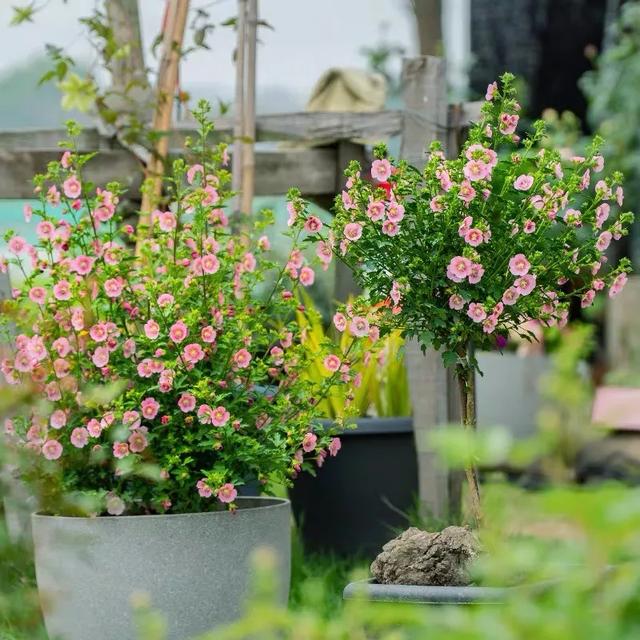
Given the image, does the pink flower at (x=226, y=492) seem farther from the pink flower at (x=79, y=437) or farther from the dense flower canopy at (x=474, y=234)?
the dense flower canopy at (x=474, y=234)

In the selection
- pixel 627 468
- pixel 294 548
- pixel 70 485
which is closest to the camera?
pixel 70 485

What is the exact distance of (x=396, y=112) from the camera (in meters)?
3.50

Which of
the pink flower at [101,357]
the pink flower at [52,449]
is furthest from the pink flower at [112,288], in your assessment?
the pink flower at [52,449]

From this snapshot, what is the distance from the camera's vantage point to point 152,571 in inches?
92.6

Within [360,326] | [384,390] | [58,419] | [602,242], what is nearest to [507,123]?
[602,242]

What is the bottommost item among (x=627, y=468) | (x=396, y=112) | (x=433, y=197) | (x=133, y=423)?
(x=627, y=468)

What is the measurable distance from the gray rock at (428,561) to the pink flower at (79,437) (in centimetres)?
74

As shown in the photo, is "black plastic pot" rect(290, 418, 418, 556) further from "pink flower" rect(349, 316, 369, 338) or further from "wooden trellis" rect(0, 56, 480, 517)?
"pink flower" rect(349, 316, 369, 338)

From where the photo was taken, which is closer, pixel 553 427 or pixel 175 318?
pixel 553 427

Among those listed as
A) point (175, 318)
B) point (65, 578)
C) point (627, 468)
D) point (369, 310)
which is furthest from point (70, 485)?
point (627, 468)

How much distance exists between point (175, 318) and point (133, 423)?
9.2 inches

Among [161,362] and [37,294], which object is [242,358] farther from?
[37,294]

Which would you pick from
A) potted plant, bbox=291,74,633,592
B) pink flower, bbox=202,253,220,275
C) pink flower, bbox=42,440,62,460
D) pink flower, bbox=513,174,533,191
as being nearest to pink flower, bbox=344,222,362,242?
potted plant, bbox=291,74,633,592

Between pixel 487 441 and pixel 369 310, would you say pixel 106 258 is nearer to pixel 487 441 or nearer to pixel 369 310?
pixel 369 310
